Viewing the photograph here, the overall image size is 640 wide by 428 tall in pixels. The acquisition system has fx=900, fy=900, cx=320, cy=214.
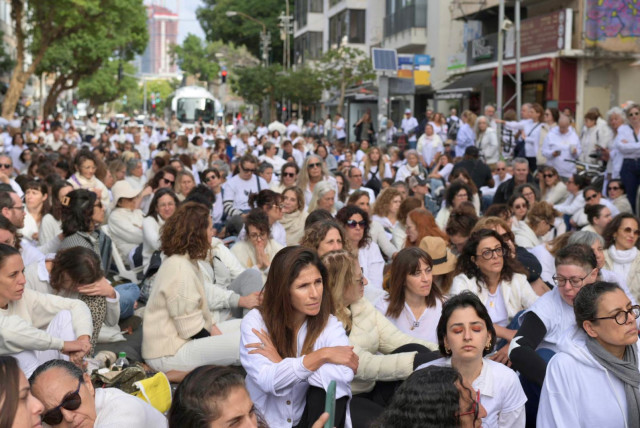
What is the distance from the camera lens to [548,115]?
16.8 meters

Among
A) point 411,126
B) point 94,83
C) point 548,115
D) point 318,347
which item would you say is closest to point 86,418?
point 318,347

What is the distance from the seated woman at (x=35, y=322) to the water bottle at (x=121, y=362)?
0.77ft

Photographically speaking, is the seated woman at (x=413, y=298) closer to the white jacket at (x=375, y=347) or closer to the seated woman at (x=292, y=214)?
the white jacket at (x=375, y=347)

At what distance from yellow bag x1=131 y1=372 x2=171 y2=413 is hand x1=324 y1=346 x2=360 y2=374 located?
1.33 m

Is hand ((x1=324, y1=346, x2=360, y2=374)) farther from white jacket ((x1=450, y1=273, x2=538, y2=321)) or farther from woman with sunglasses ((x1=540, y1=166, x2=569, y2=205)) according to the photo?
woman with sunglasses ((x1=540, y1=166, x2=569, y2=205))

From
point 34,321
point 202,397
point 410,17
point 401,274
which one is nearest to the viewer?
point 202,397

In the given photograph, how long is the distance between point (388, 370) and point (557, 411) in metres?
1.21

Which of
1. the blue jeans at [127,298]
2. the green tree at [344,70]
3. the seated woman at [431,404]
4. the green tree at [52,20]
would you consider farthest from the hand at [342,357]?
the green tree at [52,20]

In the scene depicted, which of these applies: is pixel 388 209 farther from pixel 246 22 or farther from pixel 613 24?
A: pixel 246 22

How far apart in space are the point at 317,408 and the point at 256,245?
14.4 feet

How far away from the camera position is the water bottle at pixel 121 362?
6.05m

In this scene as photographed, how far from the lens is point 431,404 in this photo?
3.22 meters

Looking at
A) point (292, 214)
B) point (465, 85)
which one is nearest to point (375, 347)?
point (292, 214)

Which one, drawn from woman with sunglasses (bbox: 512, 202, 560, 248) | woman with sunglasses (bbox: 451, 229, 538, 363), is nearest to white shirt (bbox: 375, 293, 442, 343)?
woman with sunglasses (bbox: 451, 229, 538, 363)
